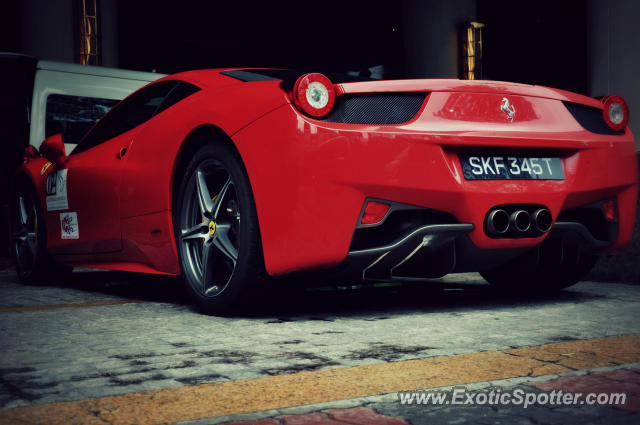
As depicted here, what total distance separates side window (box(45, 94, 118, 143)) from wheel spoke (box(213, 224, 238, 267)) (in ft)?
15.7

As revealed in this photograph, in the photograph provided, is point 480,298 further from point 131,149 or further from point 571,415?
point 571,415

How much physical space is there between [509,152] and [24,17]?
1065cm

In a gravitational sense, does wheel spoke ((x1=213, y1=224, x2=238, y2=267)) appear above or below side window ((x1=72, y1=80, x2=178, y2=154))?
below

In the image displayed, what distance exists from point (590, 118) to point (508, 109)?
58cm

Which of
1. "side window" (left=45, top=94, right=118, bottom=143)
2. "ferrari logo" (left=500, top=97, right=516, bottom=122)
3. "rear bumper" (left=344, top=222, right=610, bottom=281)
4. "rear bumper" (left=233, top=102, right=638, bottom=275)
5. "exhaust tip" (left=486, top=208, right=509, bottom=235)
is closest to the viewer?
"rear bumper" (left=233, top=102, right=638, bottom=275)

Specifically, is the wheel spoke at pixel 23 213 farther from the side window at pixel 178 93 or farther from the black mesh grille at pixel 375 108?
the black mesh grille at pixel 375 108

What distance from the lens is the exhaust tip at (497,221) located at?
137 inches

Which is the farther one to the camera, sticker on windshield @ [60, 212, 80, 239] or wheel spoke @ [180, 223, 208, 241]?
sticker on windshield @ [60, 212, 80, 239]

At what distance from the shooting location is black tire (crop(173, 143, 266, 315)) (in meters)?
3.50

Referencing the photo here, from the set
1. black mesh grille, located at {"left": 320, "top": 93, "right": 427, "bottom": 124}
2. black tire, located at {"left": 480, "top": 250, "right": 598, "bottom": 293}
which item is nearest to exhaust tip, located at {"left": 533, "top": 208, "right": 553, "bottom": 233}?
black tire, located at {"left": 480, "top": 250, "right": 598, "bottom": 293}

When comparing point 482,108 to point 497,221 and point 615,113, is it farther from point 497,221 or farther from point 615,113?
point 615,113

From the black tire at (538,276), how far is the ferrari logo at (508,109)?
0.87 m

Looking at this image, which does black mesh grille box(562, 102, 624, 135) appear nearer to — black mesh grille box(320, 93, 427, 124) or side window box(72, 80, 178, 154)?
black mesh grille box(320, 93, 427, 124)

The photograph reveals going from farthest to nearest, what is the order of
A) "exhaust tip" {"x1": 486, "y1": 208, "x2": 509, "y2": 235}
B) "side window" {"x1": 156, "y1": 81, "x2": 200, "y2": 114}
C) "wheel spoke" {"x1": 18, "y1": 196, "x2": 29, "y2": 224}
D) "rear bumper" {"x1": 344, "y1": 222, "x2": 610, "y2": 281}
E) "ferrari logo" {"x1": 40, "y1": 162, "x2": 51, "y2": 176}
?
"wheel spoke" {"x1": 18, "y1": 196, "x2": 29, "y2": 224}, "ferrari logo" {"x1": 40, "y1": 162, "x2": 51, "y2": 176}, "side window" {"x1": 156, "y1": 81, "x2": 200, "y2": 114}, "exhaust tip" {"x1": 486, "y1": 208, "x2": 509, "y2": 235}, "rear bumper" {"x1": 344, "y1": 222, "x2": 610, "y2": 281}
